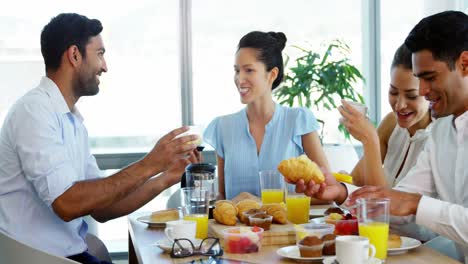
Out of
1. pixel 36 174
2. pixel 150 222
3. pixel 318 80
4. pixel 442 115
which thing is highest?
pixel 318 80

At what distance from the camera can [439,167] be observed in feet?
8.43

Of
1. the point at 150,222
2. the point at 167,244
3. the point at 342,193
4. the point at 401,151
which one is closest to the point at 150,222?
the point at 150,222

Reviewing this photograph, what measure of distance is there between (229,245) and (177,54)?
11.3 ft

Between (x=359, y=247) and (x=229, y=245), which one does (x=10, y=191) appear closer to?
(x=229, y=245)

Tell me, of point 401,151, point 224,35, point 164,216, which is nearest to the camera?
point 164,216

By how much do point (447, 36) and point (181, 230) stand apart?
43.7 inches

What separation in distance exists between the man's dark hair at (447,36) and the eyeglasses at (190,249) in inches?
38.8

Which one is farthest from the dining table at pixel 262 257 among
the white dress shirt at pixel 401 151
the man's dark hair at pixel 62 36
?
the man's dark hair at pixel 62 36

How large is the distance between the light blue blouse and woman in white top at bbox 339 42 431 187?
1.40 ft

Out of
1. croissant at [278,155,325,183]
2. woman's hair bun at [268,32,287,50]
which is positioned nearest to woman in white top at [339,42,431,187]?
croissant at [278,155,325,183]

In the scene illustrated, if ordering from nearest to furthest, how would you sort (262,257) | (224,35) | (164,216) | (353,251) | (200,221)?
(353,251) < (262,257) < (200,221) < (164,216) < (224,35)

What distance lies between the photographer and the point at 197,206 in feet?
7.79

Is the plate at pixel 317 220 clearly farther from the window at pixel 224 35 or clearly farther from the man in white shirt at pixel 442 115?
the window at pixel 224 35

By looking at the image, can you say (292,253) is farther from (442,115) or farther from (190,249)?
(442,115)
